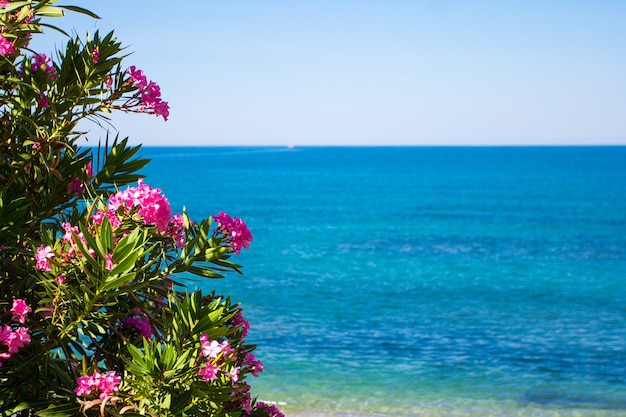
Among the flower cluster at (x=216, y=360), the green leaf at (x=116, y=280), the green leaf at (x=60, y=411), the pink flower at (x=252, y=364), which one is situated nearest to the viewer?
the green leaf at (x=116, y=280)

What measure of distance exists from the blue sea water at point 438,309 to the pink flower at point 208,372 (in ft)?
29.8

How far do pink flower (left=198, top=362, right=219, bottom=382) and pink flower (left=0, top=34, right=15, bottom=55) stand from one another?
133 centimetres

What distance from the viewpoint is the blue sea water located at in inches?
505

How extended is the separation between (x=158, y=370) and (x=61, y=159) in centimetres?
110

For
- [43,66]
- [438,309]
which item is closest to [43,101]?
[43,66]

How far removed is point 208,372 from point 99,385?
37cm

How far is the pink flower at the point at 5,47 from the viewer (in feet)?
8.81

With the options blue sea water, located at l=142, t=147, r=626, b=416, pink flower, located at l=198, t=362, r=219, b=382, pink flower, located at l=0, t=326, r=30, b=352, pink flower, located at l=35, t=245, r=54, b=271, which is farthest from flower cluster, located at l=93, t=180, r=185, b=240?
blue sea water, located at l=142, t=147, r=626, b=416

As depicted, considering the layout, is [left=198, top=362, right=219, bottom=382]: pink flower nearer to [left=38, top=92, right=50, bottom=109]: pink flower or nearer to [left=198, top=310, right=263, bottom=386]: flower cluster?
[left=198, top=310, right=263, bottom=386]: flower cluster

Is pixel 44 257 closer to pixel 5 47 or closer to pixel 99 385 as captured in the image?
pixel 99 385

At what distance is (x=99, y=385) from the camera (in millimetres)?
2432

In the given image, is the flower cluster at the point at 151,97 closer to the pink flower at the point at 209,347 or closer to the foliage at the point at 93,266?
the foliage at the point at 93,266

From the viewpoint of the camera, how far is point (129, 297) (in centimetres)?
288

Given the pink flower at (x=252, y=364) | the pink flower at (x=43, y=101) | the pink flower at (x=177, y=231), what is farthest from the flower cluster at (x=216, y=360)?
the pink flower at (x=43, y=101)
